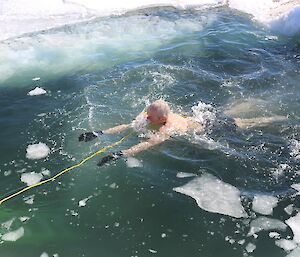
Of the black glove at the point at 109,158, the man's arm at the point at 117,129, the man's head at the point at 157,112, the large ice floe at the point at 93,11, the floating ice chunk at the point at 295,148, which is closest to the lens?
the black glove at the point at 109,158

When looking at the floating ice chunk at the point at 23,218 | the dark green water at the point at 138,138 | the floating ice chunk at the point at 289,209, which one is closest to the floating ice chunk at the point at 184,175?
the dark green water at the point at 138,138

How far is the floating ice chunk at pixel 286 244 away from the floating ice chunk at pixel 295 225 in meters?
0.06

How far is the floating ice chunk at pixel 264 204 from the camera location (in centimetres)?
471

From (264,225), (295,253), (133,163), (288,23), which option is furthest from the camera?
(288,23)

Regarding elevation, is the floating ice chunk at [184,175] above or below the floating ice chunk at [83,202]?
above

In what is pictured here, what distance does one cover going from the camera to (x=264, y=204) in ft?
15.8

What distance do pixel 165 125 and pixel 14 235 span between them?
2.24 metres

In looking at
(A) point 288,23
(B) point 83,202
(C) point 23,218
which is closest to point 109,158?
(B) point 83,202

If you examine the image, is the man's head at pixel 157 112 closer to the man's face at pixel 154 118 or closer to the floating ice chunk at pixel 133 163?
the man's face at pixel 154 118

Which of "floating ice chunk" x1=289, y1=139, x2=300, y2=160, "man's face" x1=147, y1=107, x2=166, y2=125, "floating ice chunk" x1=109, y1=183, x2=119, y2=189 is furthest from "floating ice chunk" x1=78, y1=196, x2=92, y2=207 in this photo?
"floating ice chunk" x1=289, y1=139, x2=300, y2=160

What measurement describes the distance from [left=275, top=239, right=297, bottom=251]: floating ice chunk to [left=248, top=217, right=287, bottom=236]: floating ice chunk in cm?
16

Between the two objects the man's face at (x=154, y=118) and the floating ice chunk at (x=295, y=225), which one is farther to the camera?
the man's face at (x=154, y=118)

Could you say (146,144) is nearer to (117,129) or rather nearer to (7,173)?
(117,129)

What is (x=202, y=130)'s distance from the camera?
5.95 m
